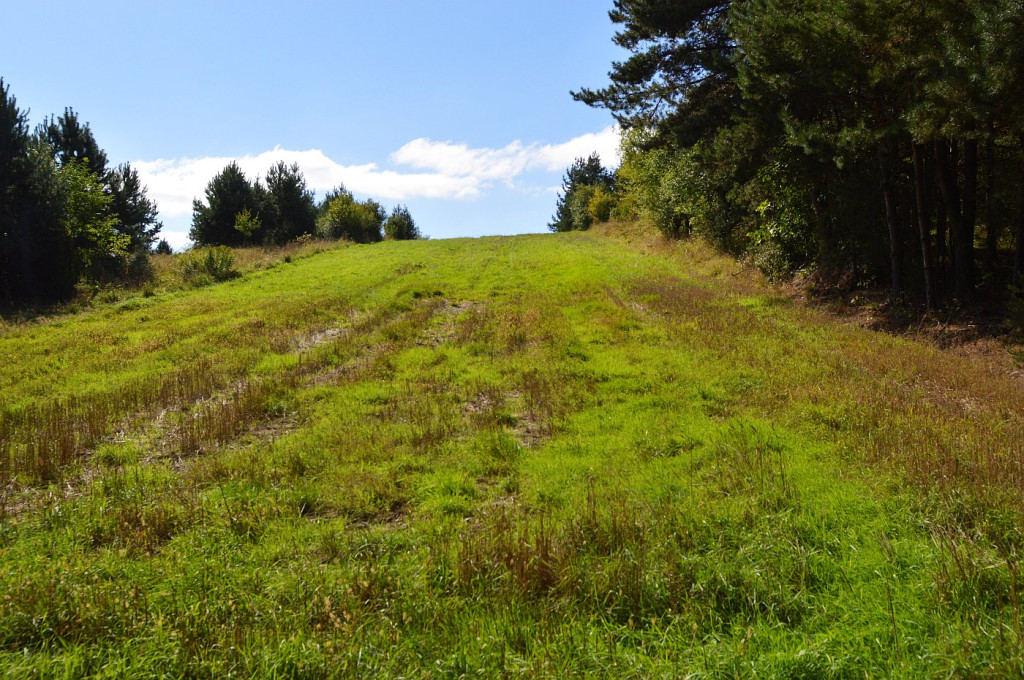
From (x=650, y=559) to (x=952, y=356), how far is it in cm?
868

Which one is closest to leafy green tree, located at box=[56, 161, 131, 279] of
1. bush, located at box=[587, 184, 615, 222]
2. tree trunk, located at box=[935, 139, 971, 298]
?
tree trunk, located at box=[935, 139, 971, 298]

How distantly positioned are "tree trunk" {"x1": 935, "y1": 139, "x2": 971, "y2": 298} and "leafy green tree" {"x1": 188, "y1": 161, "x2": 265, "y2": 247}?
1731 inches

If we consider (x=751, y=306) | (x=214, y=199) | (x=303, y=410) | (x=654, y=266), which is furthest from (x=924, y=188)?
(x=214, y=199)

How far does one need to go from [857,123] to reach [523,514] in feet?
41.3

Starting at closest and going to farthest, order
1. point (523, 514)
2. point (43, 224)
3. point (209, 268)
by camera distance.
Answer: point (523, 514) → point (43, 224) → point (209, 268)

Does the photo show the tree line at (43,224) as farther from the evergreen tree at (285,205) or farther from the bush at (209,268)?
the evergreen tree at (285,205)

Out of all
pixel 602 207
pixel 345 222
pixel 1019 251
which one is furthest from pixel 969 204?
pixel 602 207

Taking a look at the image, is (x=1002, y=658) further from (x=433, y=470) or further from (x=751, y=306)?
(x=751, y=306)

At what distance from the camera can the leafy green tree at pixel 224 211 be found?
43281 millimetres

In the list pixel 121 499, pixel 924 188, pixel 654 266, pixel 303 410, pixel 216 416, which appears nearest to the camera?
pixel 121 499

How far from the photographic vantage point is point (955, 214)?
1177 cm

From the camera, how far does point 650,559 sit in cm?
378

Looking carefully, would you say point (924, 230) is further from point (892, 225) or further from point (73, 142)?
point (73, 142)

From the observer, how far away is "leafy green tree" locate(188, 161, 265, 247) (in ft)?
142
